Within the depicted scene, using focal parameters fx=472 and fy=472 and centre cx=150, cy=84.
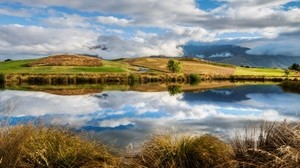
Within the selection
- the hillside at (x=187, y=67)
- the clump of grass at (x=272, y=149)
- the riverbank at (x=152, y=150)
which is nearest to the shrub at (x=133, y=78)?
the hillside at (x=187, y=67)

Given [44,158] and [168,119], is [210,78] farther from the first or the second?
[44,158]

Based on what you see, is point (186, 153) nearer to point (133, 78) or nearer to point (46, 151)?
point (46, 151)

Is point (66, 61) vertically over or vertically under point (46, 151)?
over

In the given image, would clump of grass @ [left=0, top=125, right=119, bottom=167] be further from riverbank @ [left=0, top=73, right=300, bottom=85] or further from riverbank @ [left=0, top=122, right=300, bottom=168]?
riverbank @ [left=0, top=73, right=300, bottom=85]

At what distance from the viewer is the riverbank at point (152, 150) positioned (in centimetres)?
987

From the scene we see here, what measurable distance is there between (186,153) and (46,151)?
10.1 ft

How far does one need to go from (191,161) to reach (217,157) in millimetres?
580

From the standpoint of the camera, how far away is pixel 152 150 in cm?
1073

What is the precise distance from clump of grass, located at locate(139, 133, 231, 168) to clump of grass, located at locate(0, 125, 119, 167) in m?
0.87

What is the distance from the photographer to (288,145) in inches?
369

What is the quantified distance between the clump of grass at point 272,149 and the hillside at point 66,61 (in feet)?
393

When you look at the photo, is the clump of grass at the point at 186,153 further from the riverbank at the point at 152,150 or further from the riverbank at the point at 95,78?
the riverbank at the point at 95,78

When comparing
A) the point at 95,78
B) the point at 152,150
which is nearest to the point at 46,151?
the point at 152,150

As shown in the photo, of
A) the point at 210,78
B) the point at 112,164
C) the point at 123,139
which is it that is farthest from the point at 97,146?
the point at 210,78
